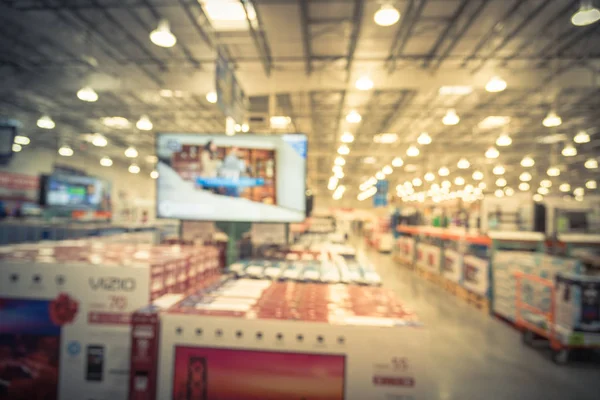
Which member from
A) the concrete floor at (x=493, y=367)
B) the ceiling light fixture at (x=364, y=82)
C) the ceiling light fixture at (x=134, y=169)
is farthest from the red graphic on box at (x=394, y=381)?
the ceiling light fixture at (x=134, y=169)

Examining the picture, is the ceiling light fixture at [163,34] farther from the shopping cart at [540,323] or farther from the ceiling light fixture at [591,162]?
the ceiling light fixture at [591,162]

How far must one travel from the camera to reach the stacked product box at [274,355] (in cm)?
150

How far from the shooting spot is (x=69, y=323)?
1.75m

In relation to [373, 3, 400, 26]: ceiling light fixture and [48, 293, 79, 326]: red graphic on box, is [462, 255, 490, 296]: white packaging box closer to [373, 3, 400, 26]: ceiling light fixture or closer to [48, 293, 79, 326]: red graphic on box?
[373, 3, 400, 26]: ceiling light fixture

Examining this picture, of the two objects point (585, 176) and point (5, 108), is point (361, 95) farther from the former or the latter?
point (585, 176)

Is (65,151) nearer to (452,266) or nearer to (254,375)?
(452,266)

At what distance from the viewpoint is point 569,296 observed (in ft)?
18.5

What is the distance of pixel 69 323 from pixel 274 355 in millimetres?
1155

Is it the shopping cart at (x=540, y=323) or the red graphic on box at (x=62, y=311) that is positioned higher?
the red graphic on box at (x=62, y=311)

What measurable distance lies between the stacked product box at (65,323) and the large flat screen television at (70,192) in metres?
17.4

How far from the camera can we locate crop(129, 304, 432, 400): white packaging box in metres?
1.50

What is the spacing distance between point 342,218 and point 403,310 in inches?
1100

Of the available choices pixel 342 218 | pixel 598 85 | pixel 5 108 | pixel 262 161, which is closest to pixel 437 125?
pixel 598 85

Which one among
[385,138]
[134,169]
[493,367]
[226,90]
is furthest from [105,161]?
[493,367]
